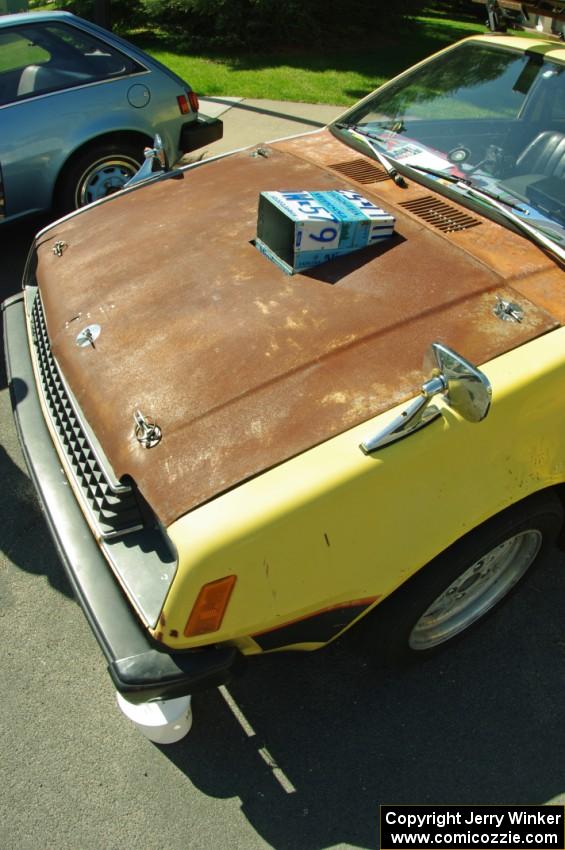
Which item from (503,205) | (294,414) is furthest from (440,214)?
(294,414)

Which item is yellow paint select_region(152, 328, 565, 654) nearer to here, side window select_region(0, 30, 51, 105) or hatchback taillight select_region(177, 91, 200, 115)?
hatchback taillight select_region(177, 91, 200, 115)

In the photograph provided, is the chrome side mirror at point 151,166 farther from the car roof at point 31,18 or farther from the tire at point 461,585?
the car roof at point 31,18

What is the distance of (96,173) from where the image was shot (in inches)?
203

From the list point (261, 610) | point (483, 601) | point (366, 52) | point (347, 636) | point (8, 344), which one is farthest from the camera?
point (366, 52)

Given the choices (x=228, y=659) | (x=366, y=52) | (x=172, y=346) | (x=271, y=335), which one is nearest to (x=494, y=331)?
(x=271, y=335)

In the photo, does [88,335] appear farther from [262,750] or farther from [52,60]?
[52,60]

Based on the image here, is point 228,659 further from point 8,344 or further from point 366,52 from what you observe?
point 366,52

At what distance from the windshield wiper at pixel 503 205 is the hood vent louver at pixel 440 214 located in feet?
0.41

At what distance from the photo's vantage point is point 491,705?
2469mm

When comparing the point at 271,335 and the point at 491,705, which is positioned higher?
the point at 271,335

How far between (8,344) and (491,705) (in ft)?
7.94

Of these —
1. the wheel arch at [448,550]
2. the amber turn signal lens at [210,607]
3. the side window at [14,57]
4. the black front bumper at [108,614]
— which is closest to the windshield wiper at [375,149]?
the wheel arch at [448,550]

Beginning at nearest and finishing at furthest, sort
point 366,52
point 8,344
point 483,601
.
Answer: point 483,601 → point 8,344 → point 366,52

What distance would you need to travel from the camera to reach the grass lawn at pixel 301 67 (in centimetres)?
959
